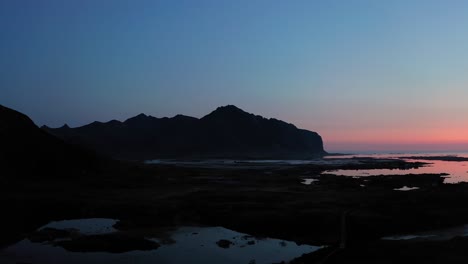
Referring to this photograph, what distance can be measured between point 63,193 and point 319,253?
30511 millimetres

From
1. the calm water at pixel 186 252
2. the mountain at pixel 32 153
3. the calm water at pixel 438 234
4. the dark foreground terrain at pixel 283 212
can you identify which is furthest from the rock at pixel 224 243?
the mountain at pixel 32 153

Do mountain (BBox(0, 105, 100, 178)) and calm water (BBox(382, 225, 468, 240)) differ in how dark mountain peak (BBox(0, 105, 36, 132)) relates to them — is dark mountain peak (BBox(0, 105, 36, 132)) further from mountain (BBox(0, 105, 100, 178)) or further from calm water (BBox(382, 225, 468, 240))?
calm water (BBox(382, 225, 468, 240))

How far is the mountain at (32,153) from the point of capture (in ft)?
174

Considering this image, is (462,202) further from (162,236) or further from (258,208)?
(162,236)

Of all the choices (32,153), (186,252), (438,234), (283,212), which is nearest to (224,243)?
(186,252)

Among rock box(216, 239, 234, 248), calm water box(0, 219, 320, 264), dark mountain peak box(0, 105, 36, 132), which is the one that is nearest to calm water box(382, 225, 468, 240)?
calm water box(0, 219, 320, 264)

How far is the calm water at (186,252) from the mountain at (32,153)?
102 ft

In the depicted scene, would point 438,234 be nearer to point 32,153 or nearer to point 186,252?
point 186,252

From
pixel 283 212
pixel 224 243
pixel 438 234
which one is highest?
pixel 283 212

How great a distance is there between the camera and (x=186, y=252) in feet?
74.0

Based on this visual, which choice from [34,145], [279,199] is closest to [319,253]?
[279,199]

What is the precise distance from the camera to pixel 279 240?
25.5 metres

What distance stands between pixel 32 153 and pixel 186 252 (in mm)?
40684

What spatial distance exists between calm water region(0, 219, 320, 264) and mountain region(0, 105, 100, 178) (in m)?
31.2
